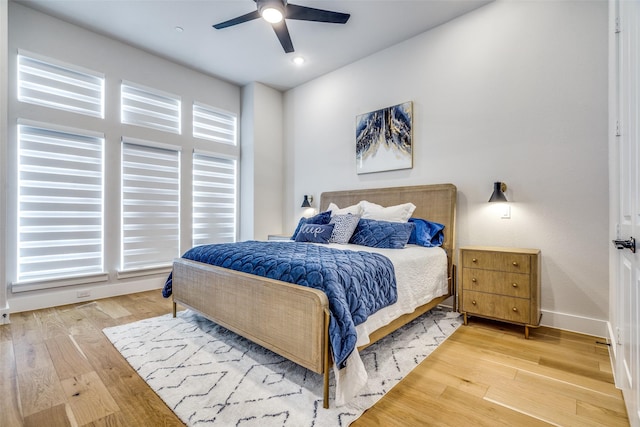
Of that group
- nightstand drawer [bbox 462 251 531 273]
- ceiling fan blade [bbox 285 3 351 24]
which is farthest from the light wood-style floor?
ceiling fan blade [bbox 285 3 351 24]

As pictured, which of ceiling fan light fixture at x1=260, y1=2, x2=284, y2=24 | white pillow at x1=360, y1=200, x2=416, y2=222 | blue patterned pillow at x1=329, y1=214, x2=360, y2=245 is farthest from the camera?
white pillow at x1=360, y1=200, x2=416, y2=222

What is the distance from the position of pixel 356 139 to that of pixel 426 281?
2294 mm

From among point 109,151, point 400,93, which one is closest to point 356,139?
point 400,93

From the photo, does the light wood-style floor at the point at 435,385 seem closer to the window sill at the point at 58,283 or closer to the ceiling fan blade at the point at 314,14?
the window sill at the point at 58,283

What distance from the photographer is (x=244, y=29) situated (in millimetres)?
3508

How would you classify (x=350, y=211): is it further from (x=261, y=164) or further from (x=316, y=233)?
(x=261, y=164)

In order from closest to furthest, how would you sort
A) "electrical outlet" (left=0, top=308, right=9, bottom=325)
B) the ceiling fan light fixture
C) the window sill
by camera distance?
the ceiling fan light fixture, "electrical outlet" (left=0, top=308, right=9, bottom=325), the window sill

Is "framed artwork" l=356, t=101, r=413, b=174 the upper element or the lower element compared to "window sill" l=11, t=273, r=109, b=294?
upper

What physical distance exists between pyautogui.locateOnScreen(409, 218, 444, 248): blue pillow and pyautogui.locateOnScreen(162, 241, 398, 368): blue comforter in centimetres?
110

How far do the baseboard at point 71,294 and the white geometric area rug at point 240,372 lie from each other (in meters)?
1.22

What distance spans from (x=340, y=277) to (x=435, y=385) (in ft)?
2.87

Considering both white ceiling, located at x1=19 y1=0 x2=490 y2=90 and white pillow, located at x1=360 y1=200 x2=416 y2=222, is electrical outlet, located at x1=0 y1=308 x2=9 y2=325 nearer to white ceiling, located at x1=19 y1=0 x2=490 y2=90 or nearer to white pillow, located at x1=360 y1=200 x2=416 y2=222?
white ceiling, located at x1=19 y1=0 x2=490 y2=90

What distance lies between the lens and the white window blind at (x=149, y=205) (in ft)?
12.6

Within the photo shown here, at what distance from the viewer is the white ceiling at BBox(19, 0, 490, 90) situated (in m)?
3.11
